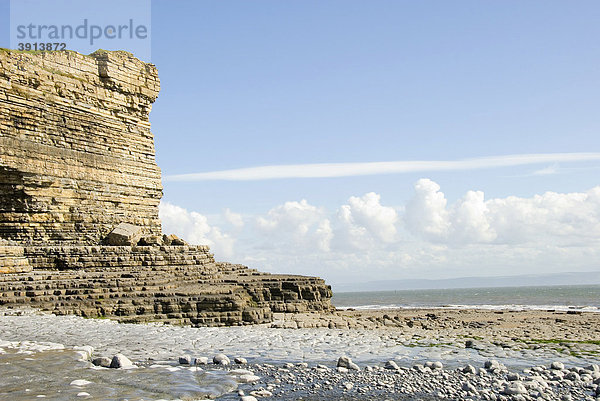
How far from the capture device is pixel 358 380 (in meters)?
9.18

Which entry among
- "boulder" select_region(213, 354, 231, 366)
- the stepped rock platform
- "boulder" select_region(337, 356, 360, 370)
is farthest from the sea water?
"boulder" select_region(213, 354, 231, 366)

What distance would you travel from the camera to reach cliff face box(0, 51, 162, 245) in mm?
23781

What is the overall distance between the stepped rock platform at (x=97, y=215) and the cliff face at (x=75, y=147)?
0.17ft

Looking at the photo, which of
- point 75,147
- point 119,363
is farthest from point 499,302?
point 119,363

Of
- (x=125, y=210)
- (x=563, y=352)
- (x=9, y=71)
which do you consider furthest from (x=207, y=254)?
(x=563, y=352)

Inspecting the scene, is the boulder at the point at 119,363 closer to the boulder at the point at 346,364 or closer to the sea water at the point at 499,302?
the boulder at the point at 346,364

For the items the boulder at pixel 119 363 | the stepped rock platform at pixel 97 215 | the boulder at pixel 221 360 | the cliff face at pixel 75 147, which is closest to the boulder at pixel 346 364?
the boulder at pixel 221 360

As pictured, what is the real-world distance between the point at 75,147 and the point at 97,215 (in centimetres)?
325

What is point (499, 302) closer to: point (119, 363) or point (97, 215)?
point (97, 215)

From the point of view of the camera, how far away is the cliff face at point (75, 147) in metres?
23.8

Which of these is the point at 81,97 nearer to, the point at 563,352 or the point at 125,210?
the point at 125,210

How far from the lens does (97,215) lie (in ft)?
88.7

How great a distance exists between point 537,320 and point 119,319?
23.6 meters

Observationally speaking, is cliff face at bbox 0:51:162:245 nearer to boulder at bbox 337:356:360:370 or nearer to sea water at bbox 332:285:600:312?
boulder at bbox 337:356:360:370
